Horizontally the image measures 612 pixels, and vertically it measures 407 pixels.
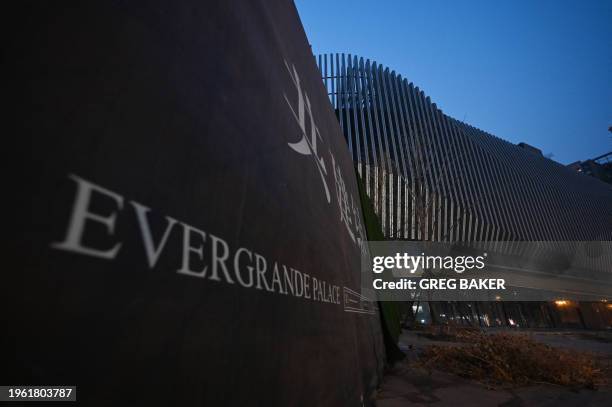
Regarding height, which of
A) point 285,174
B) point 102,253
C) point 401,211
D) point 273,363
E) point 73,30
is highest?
point 401,211

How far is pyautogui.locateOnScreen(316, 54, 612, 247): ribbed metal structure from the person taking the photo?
49.4 ft

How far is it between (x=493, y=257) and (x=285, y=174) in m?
20.1

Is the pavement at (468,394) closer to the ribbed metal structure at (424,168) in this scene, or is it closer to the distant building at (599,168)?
the ribbed metal structure at (424,168)

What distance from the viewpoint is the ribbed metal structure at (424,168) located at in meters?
15.1

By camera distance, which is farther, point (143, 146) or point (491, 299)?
point (491, 299)

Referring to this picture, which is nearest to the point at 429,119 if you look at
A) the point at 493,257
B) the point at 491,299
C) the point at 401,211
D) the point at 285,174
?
the point at 401,211

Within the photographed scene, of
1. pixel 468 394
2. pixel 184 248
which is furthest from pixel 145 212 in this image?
pixel 468 394

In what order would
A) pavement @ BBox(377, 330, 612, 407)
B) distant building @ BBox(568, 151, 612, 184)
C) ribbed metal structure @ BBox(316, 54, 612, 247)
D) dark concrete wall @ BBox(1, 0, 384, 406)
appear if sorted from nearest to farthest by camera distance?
dark concrete wall @ BBox(1, 0, 384, 406) < pavement @ BBox(377, 330, 612, 407) < ribbed metal structure @ BBox(316, 54, 612, 247) < distant building @ BBox(568, 151, 612, 184)

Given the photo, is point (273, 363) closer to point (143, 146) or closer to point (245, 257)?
point (245, 257)

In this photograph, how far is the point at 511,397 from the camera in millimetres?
3055

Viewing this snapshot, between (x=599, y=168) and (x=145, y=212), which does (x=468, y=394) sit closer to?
(x=145, y=212)

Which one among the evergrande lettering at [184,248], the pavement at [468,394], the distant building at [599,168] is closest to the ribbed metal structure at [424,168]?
the pavement at [468,394]

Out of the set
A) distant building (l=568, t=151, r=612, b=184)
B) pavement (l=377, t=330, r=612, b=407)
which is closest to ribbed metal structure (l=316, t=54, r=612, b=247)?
pavement (l=377, t=330, r=612, b=407)

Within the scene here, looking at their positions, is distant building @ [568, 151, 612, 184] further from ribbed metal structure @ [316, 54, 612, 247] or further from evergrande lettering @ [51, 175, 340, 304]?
evergrande lettering @ [51, 175, 340, 304]
